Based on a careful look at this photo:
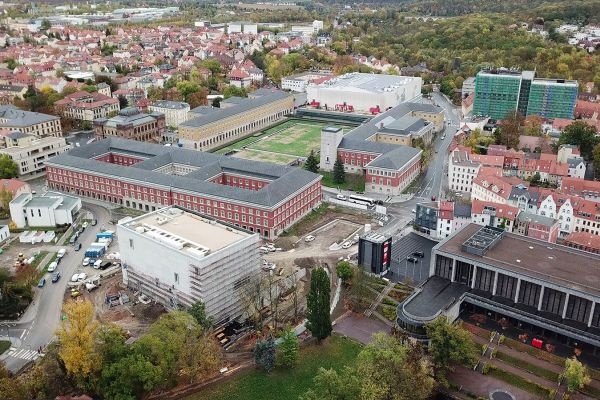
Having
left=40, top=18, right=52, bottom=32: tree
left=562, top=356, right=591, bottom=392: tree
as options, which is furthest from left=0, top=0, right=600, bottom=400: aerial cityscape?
left=40, top=18, right=52, bottom=32: tree

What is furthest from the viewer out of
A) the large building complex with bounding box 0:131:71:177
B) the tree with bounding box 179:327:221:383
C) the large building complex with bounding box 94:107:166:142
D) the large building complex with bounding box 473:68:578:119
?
the large building complex with bounding box 473:68:578:119

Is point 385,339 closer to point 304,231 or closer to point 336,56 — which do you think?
point 304,231

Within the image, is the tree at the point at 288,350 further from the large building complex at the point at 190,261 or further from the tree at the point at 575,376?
the tree at the point at 575,376

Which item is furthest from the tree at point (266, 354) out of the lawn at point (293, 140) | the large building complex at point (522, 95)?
the large building complex at point (522, 95)

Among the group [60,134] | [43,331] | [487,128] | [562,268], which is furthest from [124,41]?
[562,268]

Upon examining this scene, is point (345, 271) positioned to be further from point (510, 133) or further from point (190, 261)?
point (510, 133)

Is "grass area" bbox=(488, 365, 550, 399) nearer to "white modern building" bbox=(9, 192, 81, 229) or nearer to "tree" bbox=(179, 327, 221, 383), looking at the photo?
"tree" bbox=(179, 327, 221, 383)
